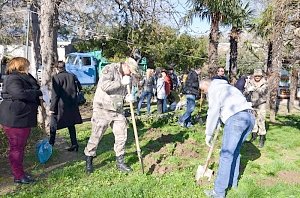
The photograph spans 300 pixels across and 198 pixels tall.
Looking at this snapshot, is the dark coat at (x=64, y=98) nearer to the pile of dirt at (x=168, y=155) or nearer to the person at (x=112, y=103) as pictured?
the person at (x=112, y=103)

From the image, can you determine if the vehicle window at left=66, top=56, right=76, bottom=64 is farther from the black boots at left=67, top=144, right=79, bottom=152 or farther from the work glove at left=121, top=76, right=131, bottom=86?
the work glove at left=121, top=76, right=131, bottom=86

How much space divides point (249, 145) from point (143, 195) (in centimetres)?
374

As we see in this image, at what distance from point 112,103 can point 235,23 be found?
11.6m

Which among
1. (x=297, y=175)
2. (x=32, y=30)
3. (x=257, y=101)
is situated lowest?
(x=297, y=175)

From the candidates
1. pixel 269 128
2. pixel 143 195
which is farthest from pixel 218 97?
pixel 269 128

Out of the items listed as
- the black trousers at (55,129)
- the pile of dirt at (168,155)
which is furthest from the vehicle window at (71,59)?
the black trousers at (55,129)

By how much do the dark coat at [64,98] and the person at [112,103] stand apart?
137 cm

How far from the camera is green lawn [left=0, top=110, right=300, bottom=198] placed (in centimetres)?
487

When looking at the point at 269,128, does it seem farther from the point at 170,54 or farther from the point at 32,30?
the point at 170,54

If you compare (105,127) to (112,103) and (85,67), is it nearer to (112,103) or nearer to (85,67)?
(112,103)

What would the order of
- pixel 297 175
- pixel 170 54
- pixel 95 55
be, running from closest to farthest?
pixel 297 175
pixel 95 55
pixel 170 54

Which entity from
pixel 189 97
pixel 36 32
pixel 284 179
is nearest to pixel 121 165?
pixel 284 179

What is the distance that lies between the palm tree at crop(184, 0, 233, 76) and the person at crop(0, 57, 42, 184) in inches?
361

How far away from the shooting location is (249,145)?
7.81 m
